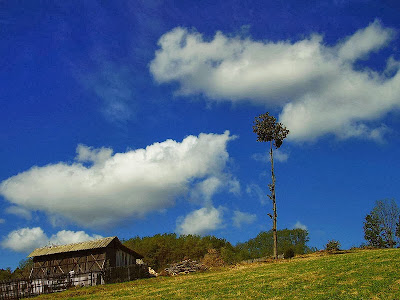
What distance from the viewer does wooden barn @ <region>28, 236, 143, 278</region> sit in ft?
175

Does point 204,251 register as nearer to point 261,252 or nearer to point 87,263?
point 261,252

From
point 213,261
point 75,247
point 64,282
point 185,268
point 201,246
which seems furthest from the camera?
point 201,246

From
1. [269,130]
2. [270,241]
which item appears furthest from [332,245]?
[270,241]

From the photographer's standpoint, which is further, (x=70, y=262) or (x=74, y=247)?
(x=74, y=247)

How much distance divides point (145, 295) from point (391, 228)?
6472 centimetres

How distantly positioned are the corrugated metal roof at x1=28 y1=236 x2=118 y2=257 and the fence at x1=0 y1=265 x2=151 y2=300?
3.72 meters

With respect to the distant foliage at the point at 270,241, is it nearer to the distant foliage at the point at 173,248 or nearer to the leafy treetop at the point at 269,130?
the distant foliage at the point at 173,248

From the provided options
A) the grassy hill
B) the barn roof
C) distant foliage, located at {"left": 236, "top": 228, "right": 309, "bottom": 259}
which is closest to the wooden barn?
the barn roof

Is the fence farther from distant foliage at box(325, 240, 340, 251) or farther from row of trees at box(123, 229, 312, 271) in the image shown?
row of trees at box(123, 229, 312, 271)

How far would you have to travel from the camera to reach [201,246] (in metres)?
98.4

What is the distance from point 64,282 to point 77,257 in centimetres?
733

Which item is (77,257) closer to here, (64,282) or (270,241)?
(64,282)

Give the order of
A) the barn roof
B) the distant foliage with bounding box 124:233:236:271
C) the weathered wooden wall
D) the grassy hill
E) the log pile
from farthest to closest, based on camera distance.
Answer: the distant foliage with bounding box 124:233:236:271, the barn roof, the weathered wooden wall, the log pile, the grassy hill

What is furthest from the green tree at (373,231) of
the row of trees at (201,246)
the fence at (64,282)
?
the fence at (64,282)
